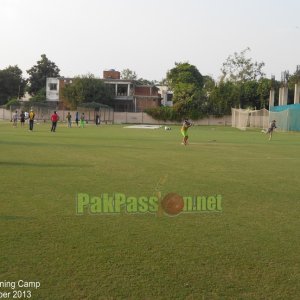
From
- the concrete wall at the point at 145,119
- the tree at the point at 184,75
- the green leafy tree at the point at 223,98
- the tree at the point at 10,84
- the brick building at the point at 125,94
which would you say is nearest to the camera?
the green leafy tree at the point at 223,98

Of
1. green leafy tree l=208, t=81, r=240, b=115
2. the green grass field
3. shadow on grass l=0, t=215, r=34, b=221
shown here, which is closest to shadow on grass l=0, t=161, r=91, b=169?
the green grass field

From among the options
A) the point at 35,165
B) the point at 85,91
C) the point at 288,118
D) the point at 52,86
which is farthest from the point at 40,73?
the point at 35,165

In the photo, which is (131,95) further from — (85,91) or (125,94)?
(85,91)

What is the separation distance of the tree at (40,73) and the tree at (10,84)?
2.19 metres

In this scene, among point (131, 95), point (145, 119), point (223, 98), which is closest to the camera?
point (223, 98)

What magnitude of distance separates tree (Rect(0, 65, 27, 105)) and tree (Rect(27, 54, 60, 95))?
219cm

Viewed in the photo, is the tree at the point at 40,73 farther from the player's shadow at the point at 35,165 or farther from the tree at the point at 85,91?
the player's shadow at the point at 35,165

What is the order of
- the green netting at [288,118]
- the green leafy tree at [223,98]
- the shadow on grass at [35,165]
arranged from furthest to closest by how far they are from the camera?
the green leafy tree at [223,98]
the green netting at [288,118]
the shadow on grass at [35,165]

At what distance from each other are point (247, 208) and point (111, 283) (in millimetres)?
3878

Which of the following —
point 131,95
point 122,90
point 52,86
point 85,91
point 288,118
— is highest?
point 52,86

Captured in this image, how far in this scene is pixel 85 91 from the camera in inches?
2852

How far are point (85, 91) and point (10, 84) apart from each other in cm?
2505

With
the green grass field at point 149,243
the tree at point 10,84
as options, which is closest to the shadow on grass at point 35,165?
the green grass field at point 149,243

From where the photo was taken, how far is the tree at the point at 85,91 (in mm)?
72688
